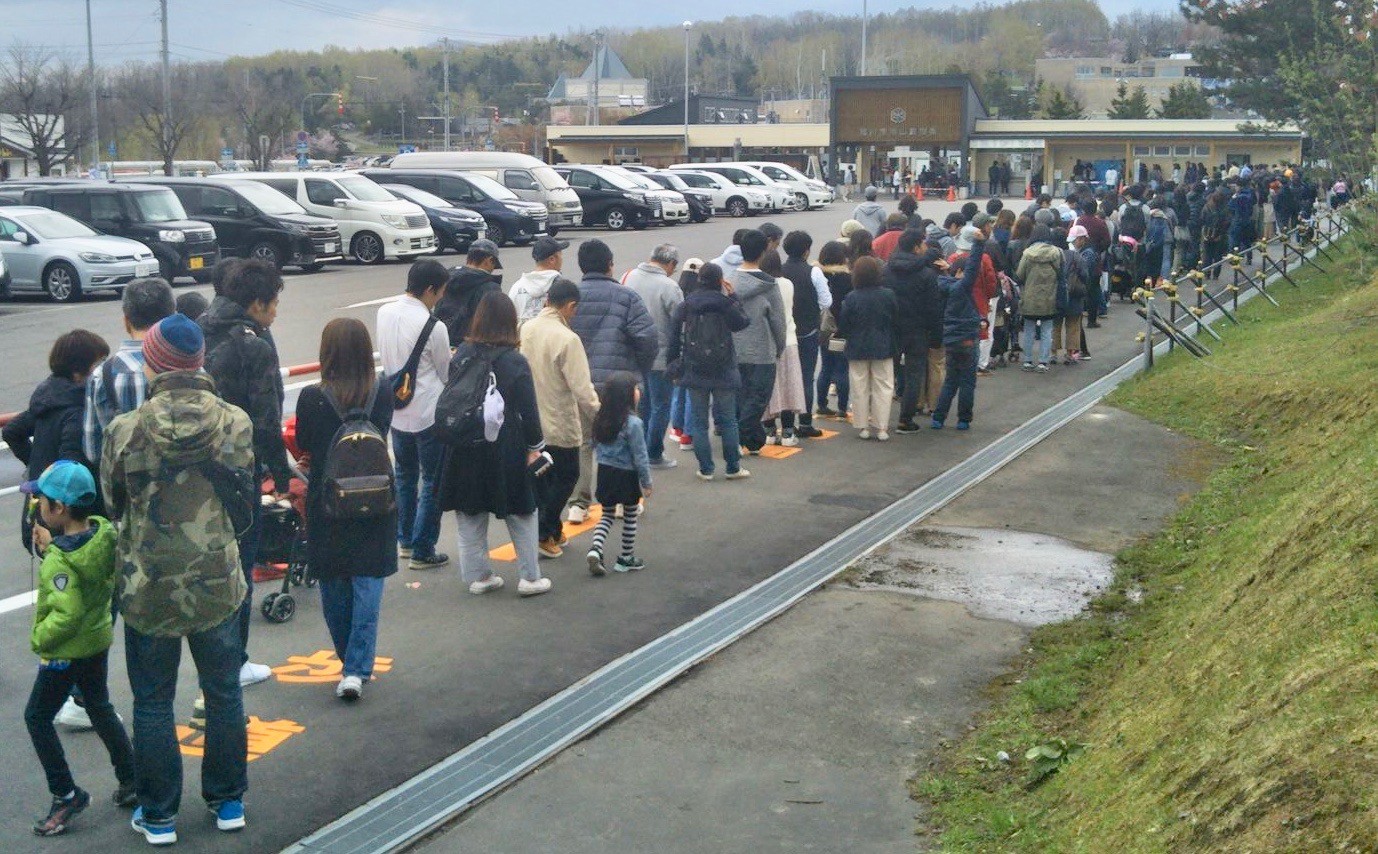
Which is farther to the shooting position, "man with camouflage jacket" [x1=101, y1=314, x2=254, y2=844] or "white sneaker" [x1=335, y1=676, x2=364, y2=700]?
"white sneaker" [x1=335, y1=676, x2=364, y2=700]

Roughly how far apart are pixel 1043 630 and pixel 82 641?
4953 millimetres

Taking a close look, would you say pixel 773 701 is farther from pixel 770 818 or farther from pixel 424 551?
pixel 424 551

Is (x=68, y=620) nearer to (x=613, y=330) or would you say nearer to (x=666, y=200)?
(x=613, y=330)

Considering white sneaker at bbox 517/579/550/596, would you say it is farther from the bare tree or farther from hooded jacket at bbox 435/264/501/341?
the bare tree

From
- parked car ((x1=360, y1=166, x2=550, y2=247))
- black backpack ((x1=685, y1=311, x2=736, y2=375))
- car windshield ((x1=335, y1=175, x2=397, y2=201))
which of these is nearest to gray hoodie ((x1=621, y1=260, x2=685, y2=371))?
black backpack ((x1=685, y1=311, x2=736, y2=375))

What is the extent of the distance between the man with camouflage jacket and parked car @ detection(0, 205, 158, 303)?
20.0 meters

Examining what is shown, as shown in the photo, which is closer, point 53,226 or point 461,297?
point 461,297

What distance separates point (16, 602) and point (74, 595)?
3476mm

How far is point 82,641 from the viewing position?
17.7 ft

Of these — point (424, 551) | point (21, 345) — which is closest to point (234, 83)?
point (21, 345)

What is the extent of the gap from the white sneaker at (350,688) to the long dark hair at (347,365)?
4.24 ft

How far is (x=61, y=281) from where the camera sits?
23953 millimetres

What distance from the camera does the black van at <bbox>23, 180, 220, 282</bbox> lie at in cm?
2619

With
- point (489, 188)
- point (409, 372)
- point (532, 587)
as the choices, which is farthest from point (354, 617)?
point (489, 188)
